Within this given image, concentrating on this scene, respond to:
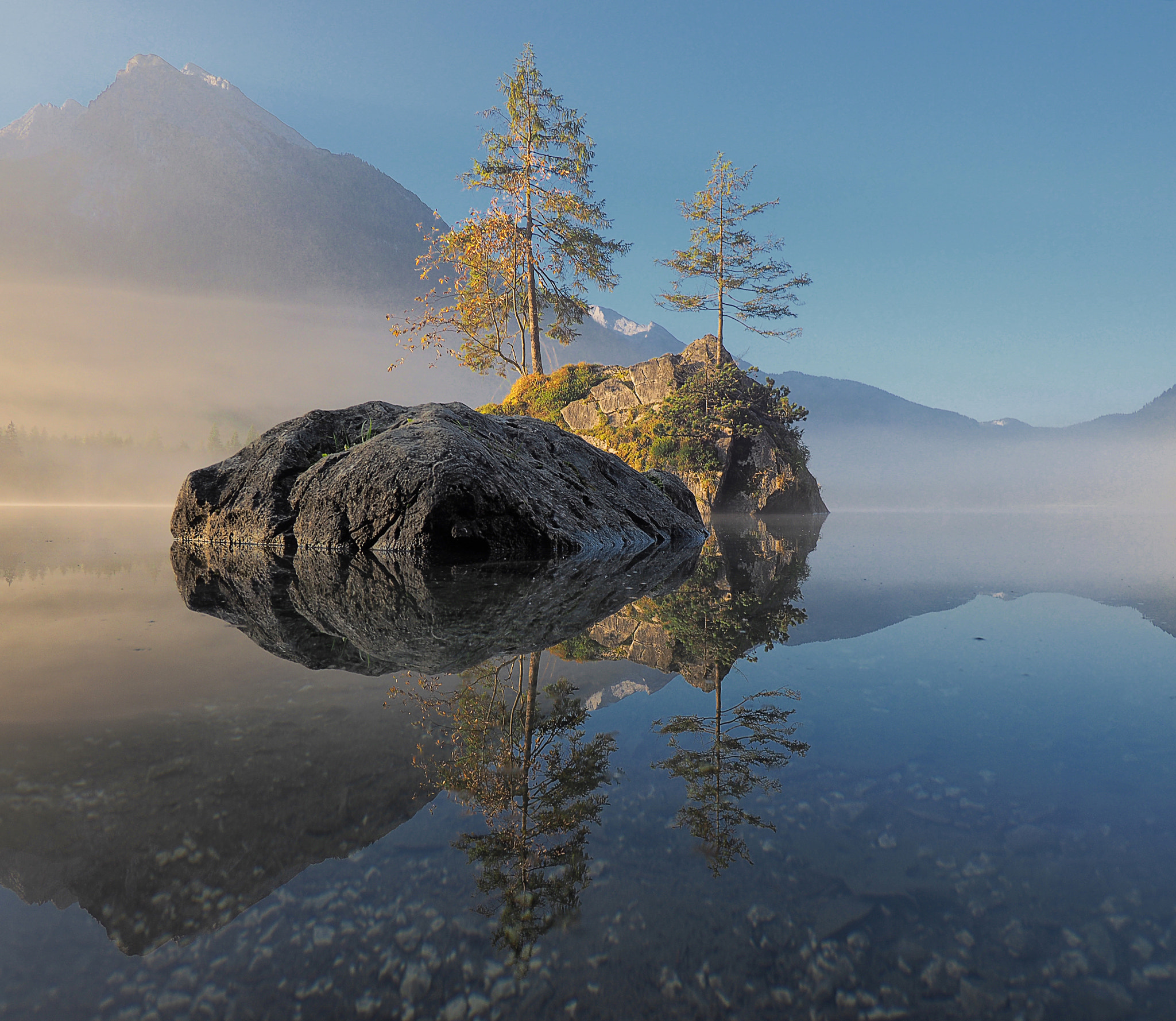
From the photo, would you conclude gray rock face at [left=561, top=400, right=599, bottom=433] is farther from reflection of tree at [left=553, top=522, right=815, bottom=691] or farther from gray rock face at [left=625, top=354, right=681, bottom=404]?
reflection of tree at [left=553, top=522, right=815, bottom=691]

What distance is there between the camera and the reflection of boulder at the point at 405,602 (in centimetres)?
267

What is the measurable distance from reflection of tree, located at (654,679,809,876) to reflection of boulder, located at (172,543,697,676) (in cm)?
103

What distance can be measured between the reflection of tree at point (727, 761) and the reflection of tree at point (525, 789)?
200mm

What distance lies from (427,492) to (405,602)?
9.21ft

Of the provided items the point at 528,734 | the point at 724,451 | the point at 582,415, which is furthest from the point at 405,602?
the point at 582,415

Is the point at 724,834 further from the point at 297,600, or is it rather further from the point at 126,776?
the point at 297,600

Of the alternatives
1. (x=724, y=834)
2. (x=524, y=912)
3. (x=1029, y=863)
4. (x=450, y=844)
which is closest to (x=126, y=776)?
(x=450, y=844)

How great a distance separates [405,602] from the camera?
3.81m

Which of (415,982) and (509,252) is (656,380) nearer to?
(509,252)

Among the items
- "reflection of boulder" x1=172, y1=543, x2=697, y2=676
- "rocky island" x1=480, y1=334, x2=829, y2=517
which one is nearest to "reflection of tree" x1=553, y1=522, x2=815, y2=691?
"reflection of boulder" x1=172, y1=543, x2=697, y2=676

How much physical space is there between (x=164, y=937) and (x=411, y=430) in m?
6.67

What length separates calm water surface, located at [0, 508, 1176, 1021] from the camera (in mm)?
813

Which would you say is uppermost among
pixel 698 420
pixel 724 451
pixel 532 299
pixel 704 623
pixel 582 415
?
pixel 532 299

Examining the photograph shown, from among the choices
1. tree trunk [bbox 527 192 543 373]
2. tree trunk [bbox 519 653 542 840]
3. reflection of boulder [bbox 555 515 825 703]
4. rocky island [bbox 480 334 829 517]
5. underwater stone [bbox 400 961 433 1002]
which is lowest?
reflection of boulder [bbox 555 515 825 703]
